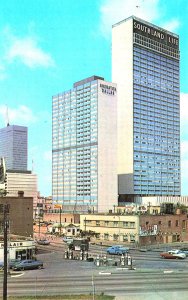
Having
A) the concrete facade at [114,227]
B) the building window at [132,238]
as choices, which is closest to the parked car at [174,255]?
the concrete facade at [114,227]

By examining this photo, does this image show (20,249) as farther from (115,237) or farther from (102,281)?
(115,237)

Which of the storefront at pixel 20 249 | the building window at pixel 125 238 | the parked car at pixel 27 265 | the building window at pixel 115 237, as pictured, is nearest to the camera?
the parked car at pixel 27 265

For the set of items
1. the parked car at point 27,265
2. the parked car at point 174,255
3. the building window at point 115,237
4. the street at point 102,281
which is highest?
the street at point 102,281

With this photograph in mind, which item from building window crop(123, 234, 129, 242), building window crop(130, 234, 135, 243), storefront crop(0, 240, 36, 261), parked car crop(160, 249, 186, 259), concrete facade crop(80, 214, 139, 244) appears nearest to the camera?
storefront crop(0, 240, 36, 261)

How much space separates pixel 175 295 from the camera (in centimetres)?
3675

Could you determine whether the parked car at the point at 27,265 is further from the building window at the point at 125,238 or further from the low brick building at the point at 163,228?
the building window at the point at 125,238

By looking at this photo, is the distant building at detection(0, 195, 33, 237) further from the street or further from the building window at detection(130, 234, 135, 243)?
the street

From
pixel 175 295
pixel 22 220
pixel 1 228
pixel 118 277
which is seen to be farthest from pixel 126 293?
pixel 22 220

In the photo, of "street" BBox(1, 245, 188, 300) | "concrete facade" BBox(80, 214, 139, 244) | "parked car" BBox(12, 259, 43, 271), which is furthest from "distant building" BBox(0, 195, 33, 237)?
"parked car" BBox(12, 259, 43, 271)

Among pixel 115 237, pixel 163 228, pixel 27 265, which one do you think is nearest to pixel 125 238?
pixel 115 237

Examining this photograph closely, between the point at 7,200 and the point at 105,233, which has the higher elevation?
the point at 7,200

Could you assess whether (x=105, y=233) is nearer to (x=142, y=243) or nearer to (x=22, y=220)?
(x=142, y=243)

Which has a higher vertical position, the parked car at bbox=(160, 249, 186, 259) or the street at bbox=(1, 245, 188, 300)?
the street at bbox=(1, 245, 188, 300)

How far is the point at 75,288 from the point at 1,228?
4906 cm
